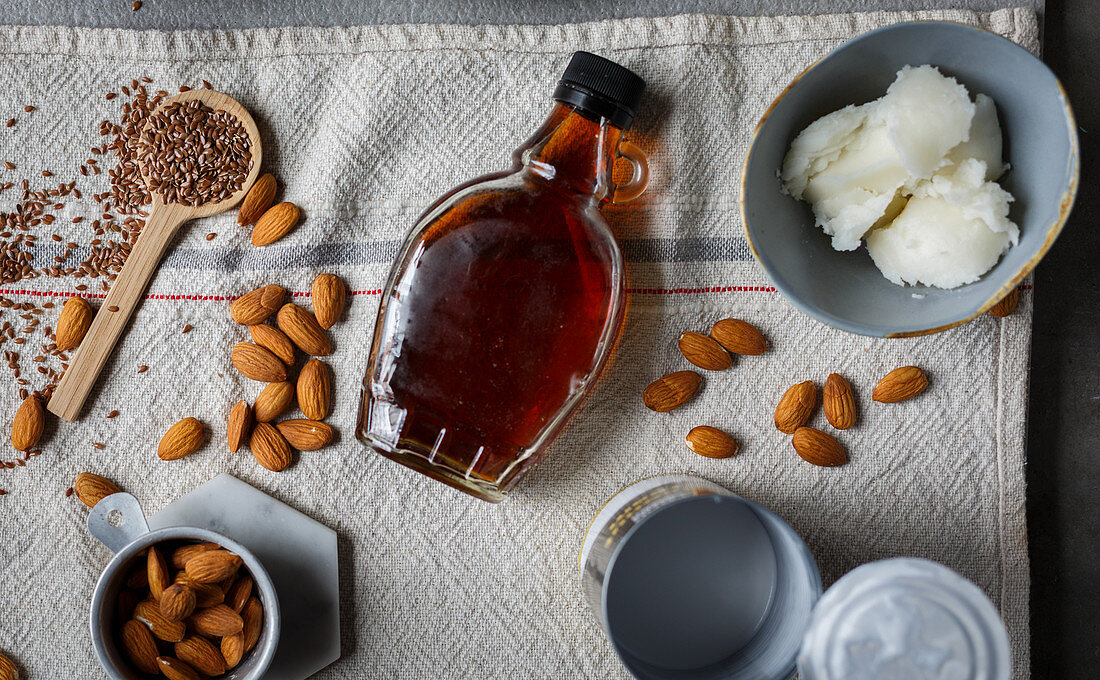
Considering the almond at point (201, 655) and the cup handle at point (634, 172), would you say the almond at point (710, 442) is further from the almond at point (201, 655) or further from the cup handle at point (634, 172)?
the almond at point (201, 655)

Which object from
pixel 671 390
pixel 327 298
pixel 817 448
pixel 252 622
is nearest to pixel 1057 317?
pixel 817 448

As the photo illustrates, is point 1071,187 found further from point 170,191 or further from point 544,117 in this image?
point 170,191

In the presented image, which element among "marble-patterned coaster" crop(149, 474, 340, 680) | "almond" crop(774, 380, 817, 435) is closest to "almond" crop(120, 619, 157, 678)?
"marble-patterned coaster" crop(149, 474, 340, 680)

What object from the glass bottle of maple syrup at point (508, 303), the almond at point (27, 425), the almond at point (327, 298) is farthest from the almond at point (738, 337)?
the almond at point (27, 425)

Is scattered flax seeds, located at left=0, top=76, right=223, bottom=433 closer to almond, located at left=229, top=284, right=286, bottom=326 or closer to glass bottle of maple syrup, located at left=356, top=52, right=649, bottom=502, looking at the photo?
almond, located at left=229, top=284, right=286, bottom=326

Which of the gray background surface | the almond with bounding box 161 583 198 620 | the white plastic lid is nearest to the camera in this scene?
the white plastic lid

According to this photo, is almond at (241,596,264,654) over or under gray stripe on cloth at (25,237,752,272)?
under
